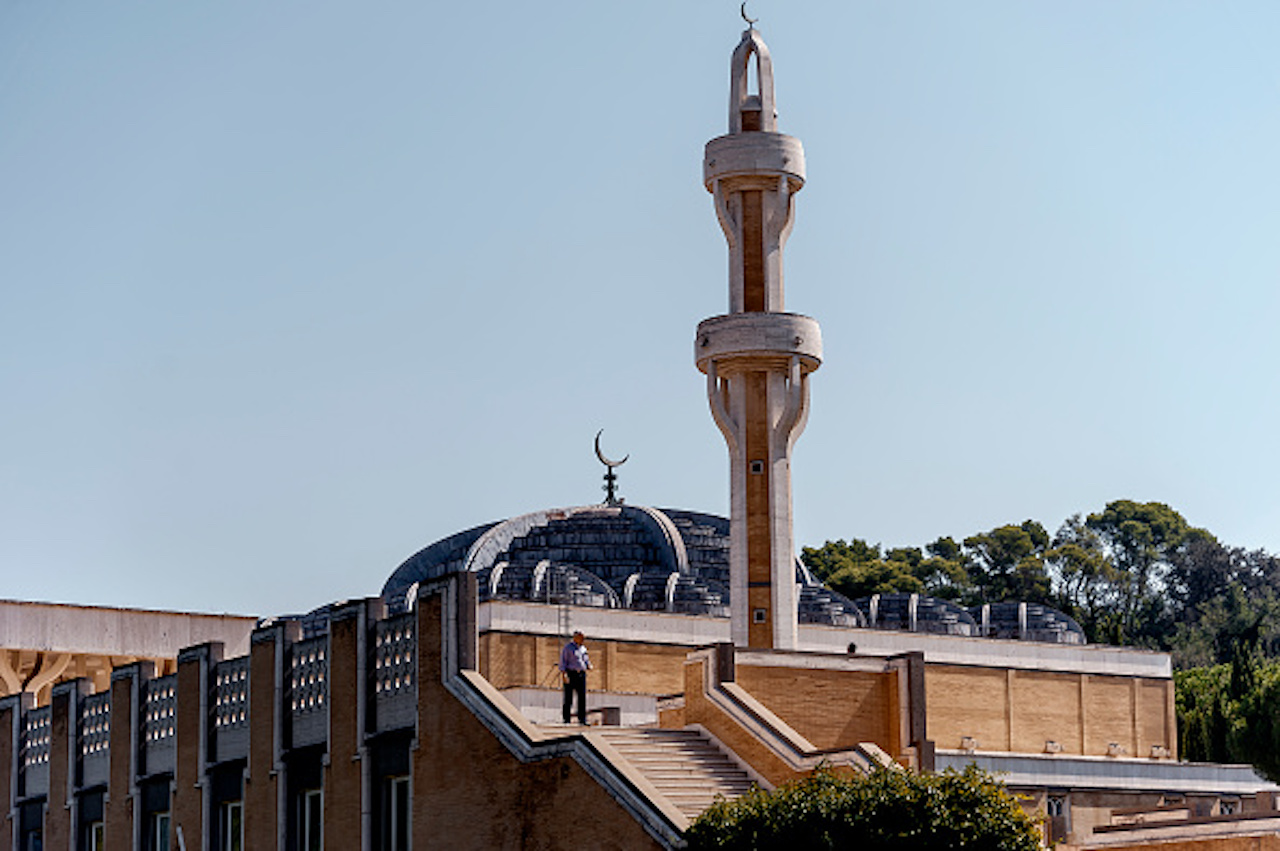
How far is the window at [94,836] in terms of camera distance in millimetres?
44344

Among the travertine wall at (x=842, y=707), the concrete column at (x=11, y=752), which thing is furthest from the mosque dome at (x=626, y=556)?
the travertine wall at (x=842, y=707)

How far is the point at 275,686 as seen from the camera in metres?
38.4

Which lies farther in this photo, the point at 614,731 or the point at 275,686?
the point at 275,686

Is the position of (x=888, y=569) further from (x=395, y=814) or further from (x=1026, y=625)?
(x=395, y=814)

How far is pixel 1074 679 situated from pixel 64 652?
1190 inches

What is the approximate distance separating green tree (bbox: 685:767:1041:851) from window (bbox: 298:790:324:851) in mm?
11315

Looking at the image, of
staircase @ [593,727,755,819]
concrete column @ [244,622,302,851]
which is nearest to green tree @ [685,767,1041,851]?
staircase @ [593,727,755,819]

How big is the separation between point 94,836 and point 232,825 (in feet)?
19.6

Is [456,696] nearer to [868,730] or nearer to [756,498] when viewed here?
[868,730]

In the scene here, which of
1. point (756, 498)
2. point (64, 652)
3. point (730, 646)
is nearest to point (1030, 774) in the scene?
point (756, 498)

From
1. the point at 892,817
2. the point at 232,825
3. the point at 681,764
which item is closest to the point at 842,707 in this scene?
the point at 681,764

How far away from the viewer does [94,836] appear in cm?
4462

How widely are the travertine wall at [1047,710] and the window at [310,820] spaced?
25750 mm

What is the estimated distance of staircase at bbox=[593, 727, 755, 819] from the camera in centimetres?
3322
